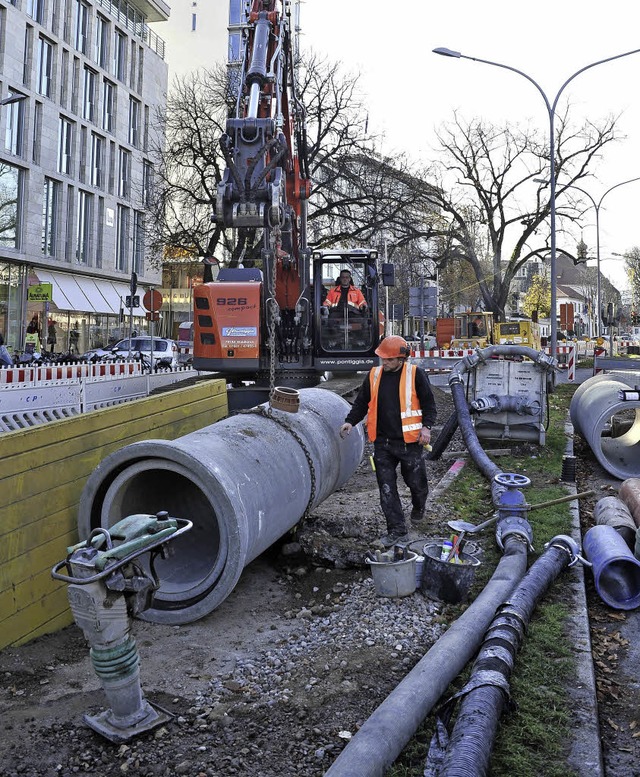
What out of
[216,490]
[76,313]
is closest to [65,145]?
[76,313]

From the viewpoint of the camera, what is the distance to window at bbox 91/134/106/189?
41344mm

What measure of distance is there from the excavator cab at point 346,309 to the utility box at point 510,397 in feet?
12.0

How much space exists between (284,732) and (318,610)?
1575 millimetres

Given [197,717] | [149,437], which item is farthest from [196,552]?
[197,717]

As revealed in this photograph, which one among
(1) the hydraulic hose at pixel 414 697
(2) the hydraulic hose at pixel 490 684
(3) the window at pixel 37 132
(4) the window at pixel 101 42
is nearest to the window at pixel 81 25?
(4) the window at pixel 101 42

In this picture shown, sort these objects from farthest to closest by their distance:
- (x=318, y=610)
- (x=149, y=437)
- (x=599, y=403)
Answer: (x=599, y=403), (x=149, y=437), (x=318, y=610)

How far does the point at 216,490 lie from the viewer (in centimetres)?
462

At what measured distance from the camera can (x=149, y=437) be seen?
6254 millimetres

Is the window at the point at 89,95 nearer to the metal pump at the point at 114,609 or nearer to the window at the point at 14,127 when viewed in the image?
the window at the point at 14,127

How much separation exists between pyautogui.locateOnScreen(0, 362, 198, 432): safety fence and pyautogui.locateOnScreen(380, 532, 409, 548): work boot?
4.88 metres

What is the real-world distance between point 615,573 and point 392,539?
68.3 inches

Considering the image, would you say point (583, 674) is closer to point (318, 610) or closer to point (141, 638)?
point (318, 610)

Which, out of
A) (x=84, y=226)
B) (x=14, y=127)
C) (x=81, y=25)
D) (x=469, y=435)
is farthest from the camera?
(x=84, y=226)

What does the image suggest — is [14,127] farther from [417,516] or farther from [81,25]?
[417,516]
